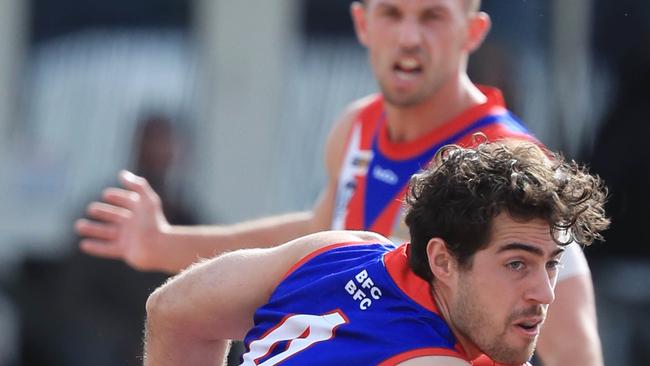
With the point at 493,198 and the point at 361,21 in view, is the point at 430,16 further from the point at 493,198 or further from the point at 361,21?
the point at 493,198

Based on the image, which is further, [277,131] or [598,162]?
[277,131]

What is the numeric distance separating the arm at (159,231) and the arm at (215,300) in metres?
1.24

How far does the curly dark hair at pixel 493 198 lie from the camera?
345 centimetres

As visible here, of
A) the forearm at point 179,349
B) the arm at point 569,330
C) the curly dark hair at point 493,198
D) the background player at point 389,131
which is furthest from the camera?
the background player at point 389,131

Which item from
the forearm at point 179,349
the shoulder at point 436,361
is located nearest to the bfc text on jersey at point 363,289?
the shoulder at point 436,361

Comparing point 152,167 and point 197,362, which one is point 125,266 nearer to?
point 152,167

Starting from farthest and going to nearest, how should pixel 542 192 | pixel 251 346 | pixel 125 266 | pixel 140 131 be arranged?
pixel 140 131
pixel 125 266
pixel 251 346
pixel 542 192

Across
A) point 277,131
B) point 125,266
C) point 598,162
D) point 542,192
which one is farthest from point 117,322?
point 542,192

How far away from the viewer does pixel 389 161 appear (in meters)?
4.89

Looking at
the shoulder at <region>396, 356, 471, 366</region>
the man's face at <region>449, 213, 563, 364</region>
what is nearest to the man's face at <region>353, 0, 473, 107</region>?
the man's face at <region>449, 213, 563, 364</region>

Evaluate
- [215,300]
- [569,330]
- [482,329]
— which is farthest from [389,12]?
[482,329]

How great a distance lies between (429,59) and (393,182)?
1.32 ft

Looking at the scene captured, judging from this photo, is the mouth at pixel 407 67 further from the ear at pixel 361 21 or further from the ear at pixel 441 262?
the ear at pixel 441 262

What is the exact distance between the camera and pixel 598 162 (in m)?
6.65
